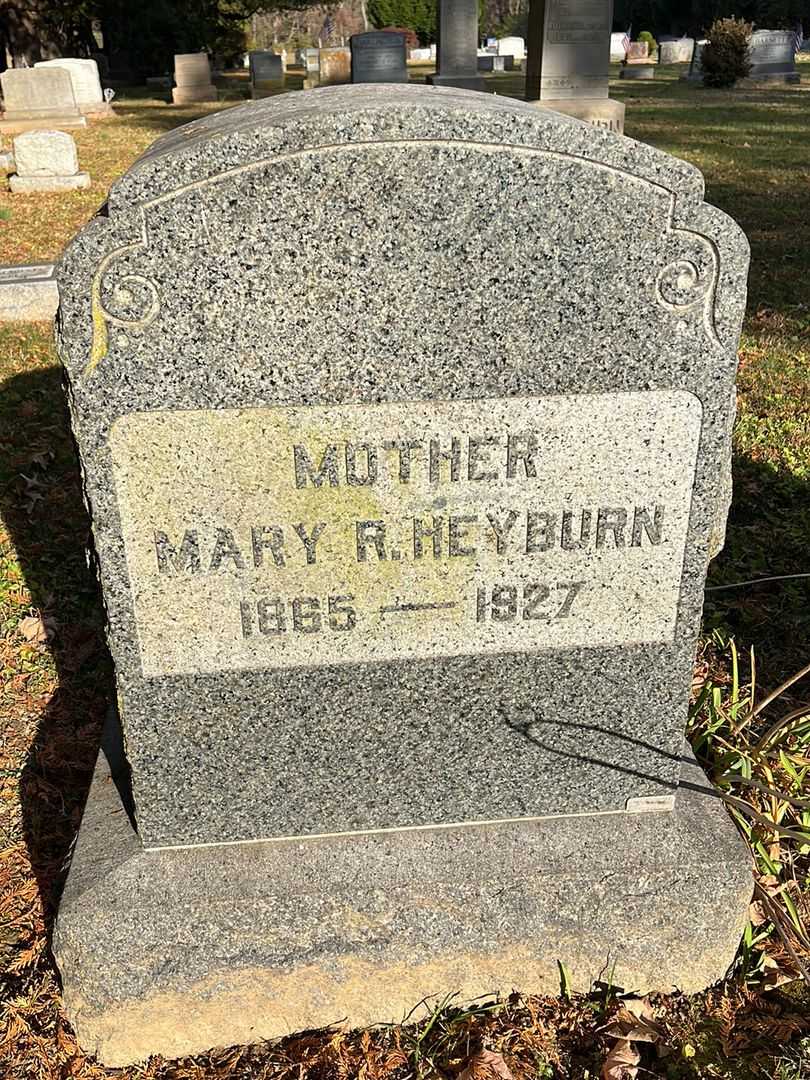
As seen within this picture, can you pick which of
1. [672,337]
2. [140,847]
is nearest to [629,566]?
[672,337]

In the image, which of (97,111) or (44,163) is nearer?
(44,163)

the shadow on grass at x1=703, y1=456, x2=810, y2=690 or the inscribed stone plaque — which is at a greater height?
the inscribed stone plaque

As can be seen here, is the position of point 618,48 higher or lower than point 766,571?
higher

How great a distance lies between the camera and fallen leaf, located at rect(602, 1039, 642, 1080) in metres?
2.08

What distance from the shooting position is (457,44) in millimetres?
17750

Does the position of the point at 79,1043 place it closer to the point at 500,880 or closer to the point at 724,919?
the point at 500,880

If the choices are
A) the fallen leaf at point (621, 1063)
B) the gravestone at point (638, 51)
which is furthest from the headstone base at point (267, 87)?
the fallen leaf at point (621, 1063)

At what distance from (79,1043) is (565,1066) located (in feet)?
3.62

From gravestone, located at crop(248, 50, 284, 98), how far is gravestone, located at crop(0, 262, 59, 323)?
19112 millimetres

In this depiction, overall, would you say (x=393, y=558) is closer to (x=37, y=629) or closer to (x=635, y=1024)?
(x=635, y=1024)

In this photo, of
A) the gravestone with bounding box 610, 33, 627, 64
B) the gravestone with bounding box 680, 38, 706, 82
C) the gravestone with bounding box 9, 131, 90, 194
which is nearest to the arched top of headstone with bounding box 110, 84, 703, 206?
the gravestone with bounding box 9, 131, 90, 194

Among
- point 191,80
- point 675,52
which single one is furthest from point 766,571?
point 675,52

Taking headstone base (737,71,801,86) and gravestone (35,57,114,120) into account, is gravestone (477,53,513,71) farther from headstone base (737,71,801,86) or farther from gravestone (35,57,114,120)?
gravestone (35,57,114,120)

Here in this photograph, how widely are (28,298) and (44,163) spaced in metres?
5.75
